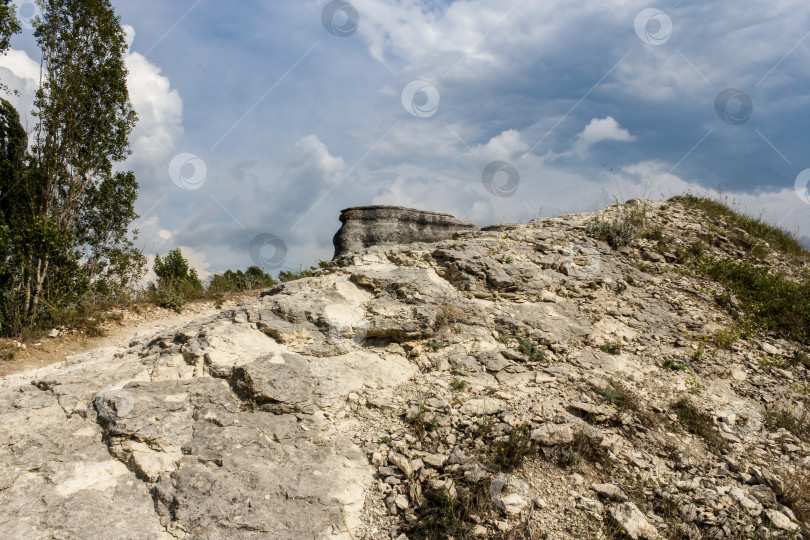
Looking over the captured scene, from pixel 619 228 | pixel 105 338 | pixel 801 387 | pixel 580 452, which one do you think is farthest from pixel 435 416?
pixel 105 338

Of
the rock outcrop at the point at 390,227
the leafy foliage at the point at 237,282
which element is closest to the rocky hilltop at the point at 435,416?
the rock outcrop at the point at 390,227

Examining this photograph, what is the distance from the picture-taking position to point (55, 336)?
30.3 ft

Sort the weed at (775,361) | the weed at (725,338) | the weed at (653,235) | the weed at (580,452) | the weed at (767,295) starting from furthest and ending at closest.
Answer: the weed at (653,235), the weed at (767,295), the weed at (725,338), the weed at (775,361), the weed at (580,452)

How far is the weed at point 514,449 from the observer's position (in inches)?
171

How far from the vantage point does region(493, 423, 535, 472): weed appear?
4336 mm

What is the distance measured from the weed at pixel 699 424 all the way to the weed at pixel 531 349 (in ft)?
5.46

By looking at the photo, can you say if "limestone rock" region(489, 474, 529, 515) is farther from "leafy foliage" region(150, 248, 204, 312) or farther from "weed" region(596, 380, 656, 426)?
"leafy foliage" region(150, 248, 204, 312)

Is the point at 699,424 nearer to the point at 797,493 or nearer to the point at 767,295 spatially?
the point at 797,493

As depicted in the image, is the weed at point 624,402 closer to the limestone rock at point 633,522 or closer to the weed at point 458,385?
the limestone rock at point 633,522

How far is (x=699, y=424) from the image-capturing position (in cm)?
524

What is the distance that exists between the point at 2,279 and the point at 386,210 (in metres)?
8.81

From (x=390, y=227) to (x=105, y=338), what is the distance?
6.56 meters

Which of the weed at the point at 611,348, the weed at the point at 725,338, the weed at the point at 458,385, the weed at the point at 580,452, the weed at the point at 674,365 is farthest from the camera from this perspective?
the weed at the point at 725,338

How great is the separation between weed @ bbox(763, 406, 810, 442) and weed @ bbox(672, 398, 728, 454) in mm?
847
